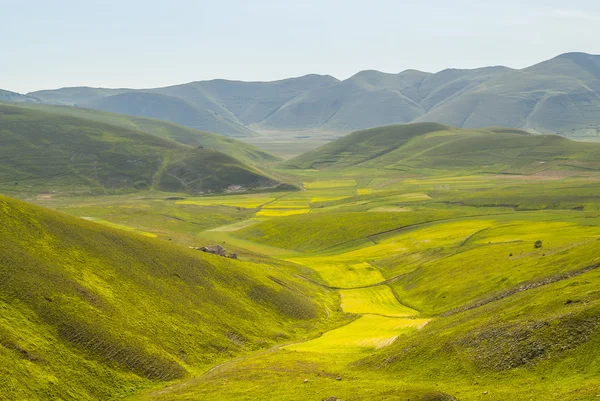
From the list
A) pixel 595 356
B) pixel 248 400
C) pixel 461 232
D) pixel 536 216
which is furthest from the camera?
pixel 536 216

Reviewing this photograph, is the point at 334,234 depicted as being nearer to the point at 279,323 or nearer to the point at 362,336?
the point at 279,323

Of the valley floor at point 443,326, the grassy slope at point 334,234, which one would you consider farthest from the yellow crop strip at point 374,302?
the grassy slope at point 334,234

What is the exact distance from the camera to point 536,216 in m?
176

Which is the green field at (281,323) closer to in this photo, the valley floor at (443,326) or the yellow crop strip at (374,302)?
the valley floor at (443,326)

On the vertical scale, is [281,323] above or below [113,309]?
below

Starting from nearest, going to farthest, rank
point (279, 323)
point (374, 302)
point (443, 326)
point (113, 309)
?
point (443, 326), point (113, 309), point (279, 323), point (374, 302)

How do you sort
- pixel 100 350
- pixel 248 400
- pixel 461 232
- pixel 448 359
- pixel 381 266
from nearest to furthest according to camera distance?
pixel 248 400
pixel 448 359
pixel 100 350
pixel 381 266
pixel 461 232

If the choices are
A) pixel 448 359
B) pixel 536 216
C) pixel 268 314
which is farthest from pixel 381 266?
pixel 448 359

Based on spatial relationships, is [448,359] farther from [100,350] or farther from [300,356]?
[100,350]

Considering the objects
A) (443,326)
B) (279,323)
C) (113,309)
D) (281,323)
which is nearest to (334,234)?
(281,323)

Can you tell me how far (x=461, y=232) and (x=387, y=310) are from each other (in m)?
67.8

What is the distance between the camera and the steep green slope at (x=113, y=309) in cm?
5980

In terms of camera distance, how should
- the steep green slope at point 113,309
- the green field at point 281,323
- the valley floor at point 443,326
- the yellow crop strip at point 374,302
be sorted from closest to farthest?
the valley floor at point 443,326, the green field at point 281,323, the steep green slope at point 113,309, the yellow crop strip at point 374,302

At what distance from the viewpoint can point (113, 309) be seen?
241ft
